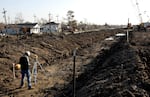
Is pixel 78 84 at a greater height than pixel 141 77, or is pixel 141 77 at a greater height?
pixel 141 77

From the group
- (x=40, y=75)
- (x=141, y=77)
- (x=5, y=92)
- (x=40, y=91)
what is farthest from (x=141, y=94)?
(x=40, y=75)

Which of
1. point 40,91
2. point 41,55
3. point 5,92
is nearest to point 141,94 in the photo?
point 40,91

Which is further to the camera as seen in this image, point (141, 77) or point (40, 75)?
point (40, 75)

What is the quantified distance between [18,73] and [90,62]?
24.3ft

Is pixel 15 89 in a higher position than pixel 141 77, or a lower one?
lower

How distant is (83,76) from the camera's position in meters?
17.2

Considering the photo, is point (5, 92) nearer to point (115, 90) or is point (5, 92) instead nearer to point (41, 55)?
point (115, 90)

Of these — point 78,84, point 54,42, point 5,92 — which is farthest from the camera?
point 54,42

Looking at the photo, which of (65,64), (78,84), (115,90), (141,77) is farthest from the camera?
(65,64)

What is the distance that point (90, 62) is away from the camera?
76.3ft

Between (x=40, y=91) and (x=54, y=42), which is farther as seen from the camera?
(x=54, y=42)

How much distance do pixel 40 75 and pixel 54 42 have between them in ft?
53.3

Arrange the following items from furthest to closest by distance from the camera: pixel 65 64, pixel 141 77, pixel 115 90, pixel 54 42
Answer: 1. pixel 54 42
2. pixel 65 64
3. pixel 141 77
4. pixel 115 90

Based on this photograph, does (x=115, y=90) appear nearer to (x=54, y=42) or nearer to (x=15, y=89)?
(x=15, y=89)
